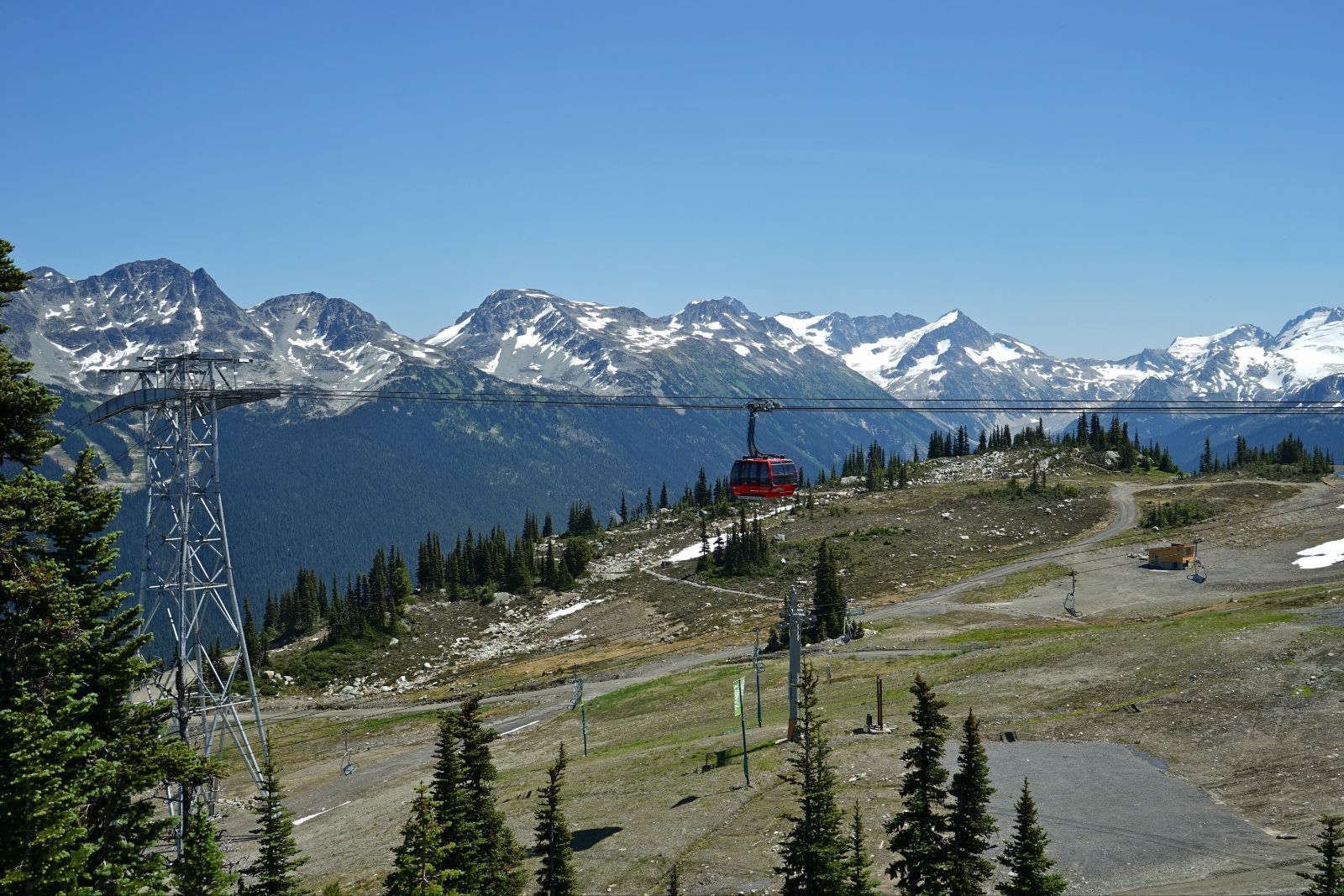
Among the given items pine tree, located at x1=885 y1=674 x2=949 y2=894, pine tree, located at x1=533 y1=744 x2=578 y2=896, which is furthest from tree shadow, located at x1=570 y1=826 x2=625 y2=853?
pine tree, located at x1=885 y1=674 x2=949 y2=894

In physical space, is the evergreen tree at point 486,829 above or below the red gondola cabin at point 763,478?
below

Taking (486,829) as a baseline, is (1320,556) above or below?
above

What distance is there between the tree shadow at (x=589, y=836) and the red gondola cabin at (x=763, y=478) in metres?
20.0

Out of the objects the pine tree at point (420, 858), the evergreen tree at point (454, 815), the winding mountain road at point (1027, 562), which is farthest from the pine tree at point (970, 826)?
the winding mountain road at point (1027, 562)

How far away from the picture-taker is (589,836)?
53.8m

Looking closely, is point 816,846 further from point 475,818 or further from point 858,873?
point 475,818

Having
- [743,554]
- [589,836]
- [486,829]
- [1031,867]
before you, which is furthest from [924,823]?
[743,554]

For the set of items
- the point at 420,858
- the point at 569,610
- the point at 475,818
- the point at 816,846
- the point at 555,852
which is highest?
the point at 420,858

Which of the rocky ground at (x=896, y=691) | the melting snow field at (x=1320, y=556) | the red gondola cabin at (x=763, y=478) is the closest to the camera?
the rocky ground at (x=896, y=691)

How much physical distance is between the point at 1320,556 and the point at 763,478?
8980cm

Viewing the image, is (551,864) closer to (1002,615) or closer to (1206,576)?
(1002,615)

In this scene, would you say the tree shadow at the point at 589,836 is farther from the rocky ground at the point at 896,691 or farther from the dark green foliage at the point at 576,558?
the dark green foliage at the point at 576,558

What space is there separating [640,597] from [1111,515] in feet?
239

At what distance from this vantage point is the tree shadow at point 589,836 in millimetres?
52522
